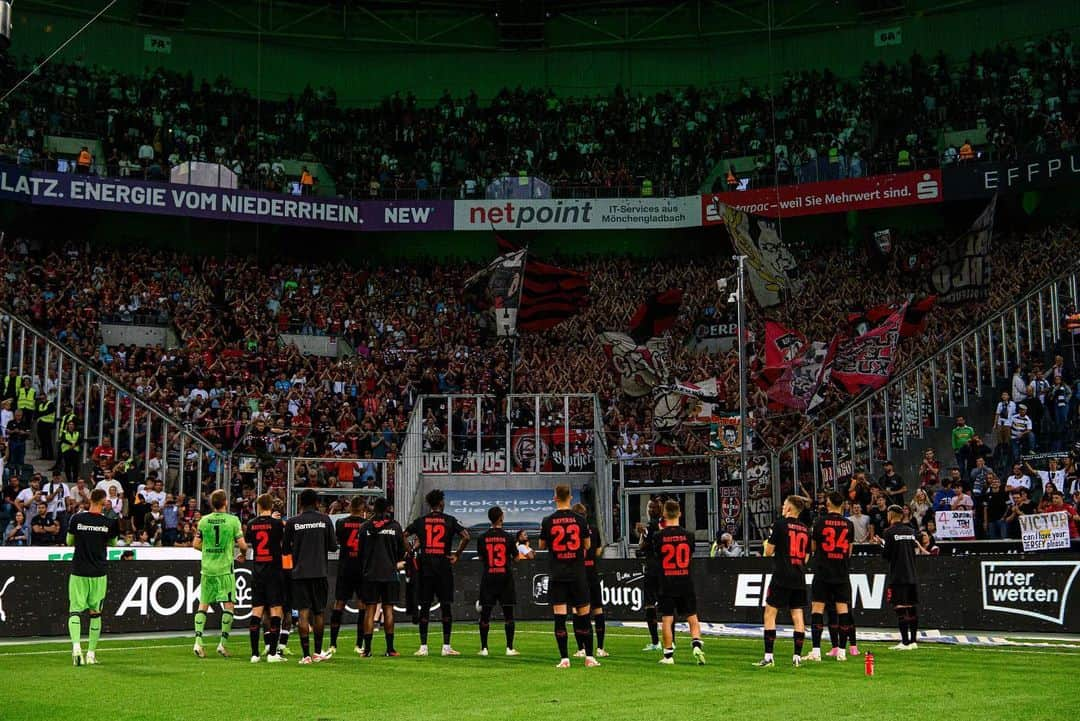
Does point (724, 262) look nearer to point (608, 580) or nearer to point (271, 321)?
point (271, 321)

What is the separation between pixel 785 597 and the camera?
16.5 metres

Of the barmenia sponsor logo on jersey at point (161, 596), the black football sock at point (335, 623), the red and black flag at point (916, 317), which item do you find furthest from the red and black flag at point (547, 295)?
the black football sock at point (335, 623)

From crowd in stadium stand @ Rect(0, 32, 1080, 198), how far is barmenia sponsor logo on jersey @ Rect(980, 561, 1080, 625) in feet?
74.0

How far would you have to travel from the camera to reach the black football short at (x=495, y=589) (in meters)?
17.8

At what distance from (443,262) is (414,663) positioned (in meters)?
31.0

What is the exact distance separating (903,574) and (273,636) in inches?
342

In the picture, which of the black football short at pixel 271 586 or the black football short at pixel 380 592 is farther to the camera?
the black football short at pixel 380 592

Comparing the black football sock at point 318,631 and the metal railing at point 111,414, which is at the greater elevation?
the metal railing at point 111,414

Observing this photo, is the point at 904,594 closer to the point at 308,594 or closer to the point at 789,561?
the point at 789,561

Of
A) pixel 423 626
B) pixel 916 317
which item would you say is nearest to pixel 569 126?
pixel 916 317

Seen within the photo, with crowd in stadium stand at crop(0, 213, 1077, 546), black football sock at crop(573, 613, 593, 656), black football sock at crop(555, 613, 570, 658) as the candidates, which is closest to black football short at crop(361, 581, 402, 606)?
black football sock at crop(555, 613, 570, 658)

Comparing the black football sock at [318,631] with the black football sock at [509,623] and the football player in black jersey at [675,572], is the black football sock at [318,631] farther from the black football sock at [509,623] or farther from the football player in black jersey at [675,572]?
the football player in black jersey at [675,572]

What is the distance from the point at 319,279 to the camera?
44.3m

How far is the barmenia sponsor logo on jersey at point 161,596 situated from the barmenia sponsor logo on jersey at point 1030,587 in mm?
13350
